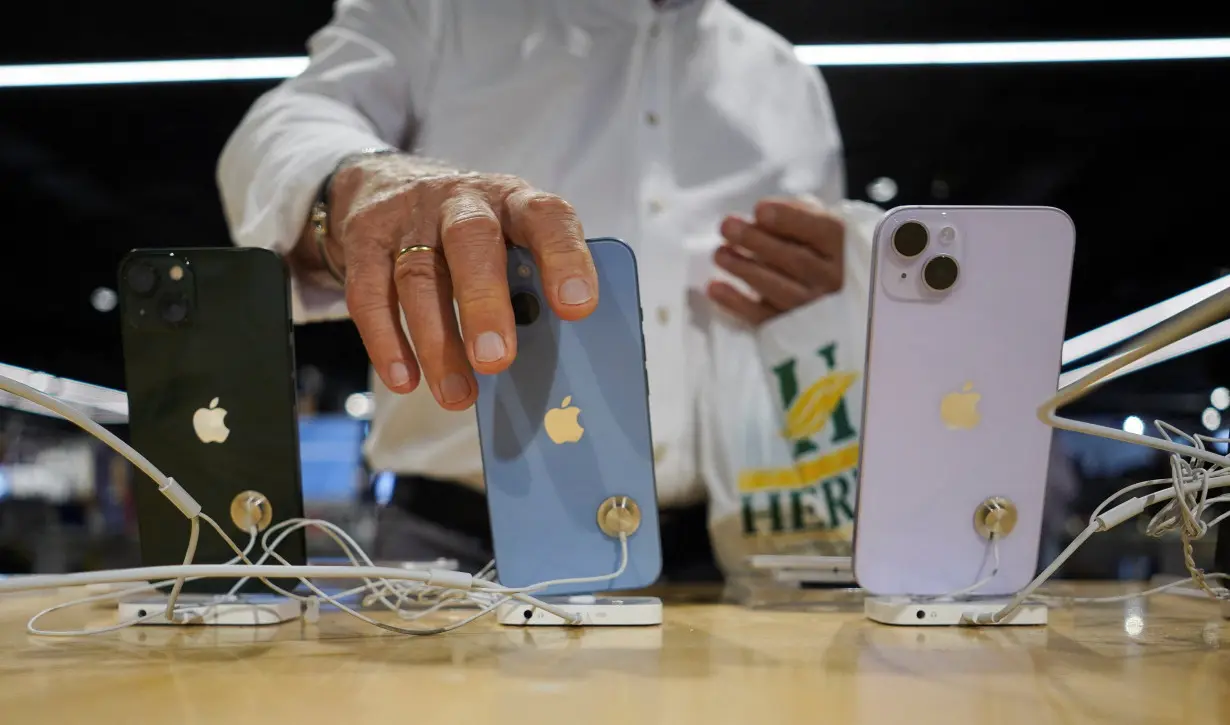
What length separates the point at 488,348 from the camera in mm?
385

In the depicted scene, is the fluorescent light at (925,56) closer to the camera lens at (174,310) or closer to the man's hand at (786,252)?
the man's hand at (786,252)

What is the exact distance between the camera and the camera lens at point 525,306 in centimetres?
43

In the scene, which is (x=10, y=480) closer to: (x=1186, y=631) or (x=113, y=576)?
(x=113, y=576)

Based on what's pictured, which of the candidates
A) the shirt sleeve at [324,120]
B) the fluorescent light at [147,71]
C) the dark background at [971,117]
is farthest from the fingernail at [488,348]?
the fluorescent light at [147,71]

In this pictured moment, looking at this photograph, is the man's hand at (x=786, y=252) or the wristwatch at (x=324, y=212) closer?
the wristwatch at (x=324, y=212)

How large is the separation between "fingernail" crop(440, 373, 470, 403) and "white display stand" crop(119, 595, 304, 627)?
0.14 metres

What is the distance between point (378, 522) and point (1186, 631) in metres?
0.64

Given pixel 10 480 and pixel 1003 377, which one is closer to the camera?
pixel 1003 377

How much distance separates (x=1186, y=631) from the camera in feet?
1.38

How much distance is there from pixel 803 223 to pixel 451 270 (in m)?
0.42

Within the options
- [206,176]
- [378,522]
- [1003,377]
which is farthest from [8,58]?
[1003,377]

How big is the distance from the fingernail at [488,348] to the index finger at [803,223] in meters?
0.41

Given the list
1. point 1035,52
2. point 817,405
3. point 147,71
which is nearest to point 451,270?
point 817,405

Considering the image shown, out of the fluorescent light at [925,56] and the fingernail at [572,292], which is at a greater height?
the fluorescent light at [925,56]
